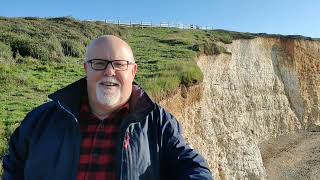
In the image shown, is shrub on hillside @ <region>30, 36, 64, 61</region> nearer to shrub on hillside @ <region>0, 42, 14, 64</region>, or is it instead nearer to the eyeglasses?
shrub on hillside @ <region>0, 42, 14, 64</region>

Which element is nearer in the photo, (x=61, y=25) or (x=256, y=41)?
(x=61, y=25)

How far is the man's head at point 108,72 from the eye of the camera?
12.5ft

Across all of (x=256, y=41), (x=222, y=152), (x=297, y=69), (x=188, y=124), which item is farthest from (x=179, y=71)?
(x=297, y=69)

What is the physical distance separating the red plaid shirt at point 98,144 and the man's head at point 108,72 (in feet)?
0.30

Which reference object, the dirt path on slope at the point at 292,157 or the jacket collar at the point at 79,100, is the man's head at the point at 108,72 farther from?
the dirt path on slope at the point at 292,157

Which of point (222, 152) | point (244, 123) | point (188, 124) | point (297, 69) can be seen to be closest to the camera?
point (188, 124)

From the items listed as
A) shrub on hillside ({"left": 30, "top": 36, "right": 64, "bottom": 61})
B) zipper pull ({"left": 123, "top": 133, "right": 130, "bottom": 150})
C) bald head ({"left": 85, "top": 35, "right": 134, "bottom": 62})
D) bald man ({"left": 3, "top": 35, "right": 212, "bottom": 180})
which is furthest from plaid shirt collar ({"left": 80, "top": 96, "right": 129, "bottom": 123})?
shrub on hillside ({"left": 30, "top": 36, "right": 64, "bottom": 61})

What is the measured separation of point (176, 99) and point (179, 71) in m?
2.11

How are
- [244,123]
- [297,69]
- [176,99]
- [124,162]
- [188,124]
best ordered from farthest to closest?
[297,69] < [244,123] < [188,124] < [176,99] < [124,162]

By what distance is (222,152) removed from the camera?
2127 centimetres

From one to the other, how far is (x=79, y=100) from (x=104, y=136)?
35cm

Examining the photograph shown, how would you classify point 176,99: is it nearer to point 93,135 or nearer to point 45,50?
point 45,50

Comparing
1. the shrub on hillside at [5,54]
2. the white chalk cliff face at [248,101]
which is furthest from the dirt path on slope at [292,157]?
the shrub on hillside at [5,54]

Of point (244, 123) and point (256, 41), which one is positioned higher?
point (256, 41)
